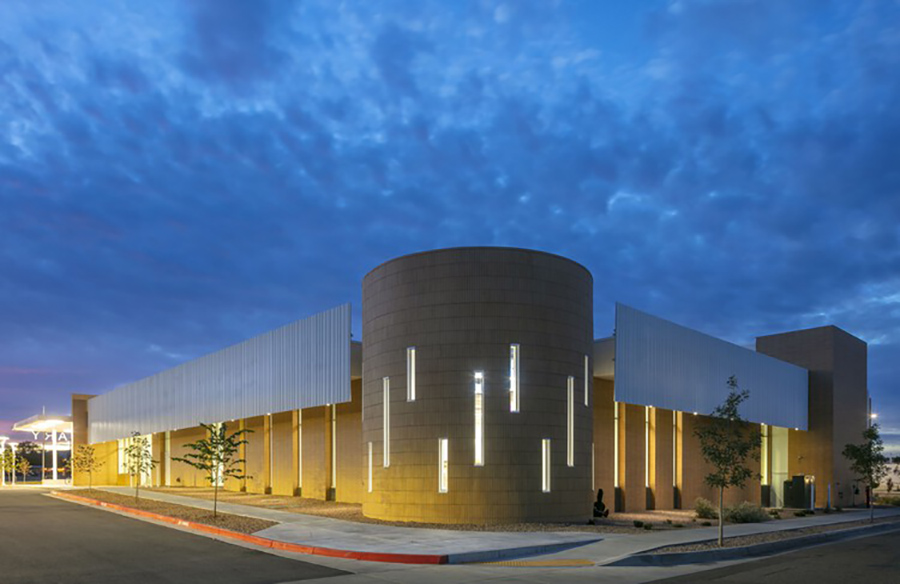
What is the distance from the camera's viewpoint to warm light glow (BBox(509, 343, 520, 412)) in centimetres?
2450

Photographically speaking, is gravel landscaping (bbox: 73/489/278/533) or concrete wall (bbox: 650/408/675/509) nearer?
gravel landscaping (bbox: 73/489/278/533)

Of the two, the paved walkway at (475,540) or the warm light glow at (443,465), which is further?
the warm light glow at (443,465)

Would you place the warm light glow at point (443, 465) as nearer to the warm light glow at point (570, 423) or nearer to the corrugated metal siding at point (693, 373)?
the warm light glow at point (570, 423)

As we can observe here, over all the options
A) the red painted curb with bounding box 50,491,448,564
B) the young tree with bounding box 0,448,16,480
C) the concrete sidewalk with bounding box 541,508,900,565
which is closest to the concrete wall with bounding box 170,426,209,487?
the young tree with bounding box 0,448,16,480

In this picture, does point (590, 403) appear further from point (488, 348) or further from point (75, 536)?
point (75, 536)

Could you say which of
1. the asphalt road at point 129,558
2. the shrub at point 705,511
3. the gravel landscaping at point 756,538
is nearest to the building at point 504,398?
the shrub at point 705,511

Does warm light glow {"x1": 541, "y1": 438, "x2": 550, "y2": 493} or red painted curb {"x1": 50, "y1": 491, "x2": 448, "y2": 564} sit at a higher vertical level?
warm light glow {"x1": 541, "y1": 438, "x2": 550, "y2": 493}

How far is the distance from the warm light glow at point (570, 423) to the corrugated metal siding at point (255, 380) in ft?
31.4

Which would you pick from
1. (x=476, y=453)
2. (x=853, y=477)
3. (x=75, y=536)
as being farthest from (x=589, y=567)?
(x=853, y=477)

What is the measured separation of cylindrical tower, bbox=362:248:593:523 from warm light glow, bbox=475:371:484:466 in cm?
3

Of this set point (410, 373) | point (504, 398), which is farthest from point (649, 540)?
point (410, 373)

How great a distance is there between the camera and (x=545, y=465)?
2475 cm

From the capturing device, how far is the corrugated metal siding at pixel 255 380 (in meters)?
32.6

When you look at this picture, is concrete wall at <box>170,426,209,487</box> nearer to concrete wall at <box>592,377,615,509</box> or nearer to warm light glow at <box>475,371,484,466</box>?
concrete wall at <box>592,377,615,509</box>
